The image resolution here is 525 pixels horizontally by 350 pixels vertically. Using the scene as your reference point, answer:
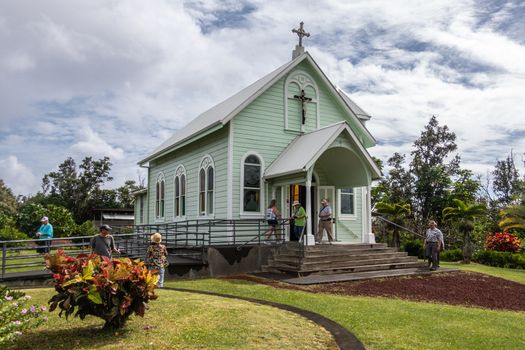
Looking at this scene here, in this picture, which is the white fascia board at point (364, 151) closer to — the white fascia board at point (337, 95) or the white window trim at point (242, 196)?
the white window trim at point (242, 196)

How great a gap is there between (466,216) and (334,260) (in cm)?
1047

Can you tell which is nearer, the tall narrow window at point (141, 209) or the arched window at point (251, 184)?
the arched window at point (251, 184)

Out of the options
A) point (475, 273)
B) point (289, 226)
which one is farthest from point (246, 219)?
point (475, 273)

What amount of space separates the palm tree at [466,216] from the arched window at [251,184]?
31.1 feet

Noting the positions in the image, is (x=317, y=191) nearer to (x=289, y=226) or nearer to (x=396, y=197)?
(x=289, y=226)

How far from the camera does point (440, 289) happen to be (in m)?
13.6

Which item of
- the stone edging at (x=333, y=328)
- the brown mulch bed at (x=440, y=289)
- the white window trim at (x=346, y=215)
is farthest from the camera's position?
the white window trim at (x=346, y=215)

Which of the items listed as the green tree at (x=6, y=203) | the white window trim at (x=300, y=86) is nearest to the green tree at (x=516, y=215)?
A: the white window trim at (x=300, y=86)

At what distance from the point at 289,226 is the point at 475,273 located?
265 inches

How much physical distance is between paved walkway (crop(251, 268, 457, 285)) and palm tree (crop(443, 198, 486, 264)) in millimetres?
5443

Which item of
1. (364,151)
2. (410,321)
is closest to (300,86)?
(364,151)

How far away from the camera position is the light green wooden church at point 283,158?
59.2 ft

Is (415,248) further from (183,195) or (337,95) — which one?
(183,195)

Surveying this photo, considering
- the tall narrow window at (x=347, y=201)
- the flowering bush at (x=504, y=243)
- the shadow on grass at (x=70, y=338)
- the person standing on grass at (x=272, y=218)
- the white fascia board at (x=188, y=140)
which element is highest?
the white fascia board at (x=188, y=140)
